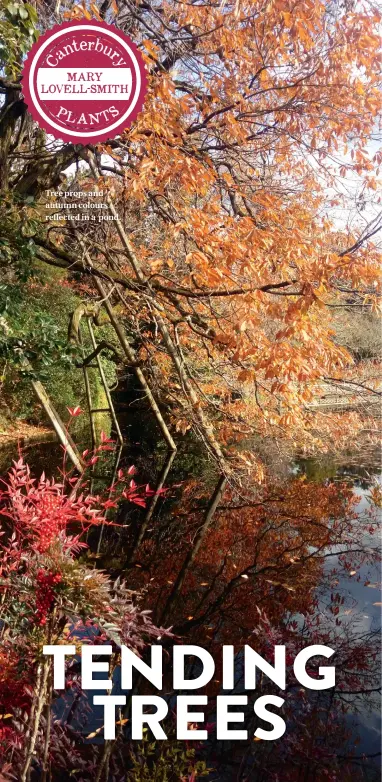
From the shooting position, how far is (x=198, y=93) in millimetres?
3648

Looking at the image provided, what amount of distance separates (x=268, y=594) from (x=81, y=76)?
2.72 m

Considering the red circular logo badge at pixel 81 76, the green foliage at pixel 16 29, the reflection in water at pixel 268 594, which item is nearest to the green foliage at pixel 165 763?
the reflection in water at pixel 268 594

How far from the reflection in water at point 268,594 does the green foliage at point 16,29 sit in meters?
2.63

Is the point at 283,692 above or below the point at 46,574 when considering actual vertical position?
below

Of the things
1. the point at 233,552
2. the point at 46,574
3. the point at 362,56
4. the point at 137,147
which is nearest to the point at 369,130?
the point at 362,56

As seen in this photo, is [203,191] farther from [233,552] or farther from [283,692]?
[283,692]

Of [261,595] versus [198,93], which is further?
[198,93]

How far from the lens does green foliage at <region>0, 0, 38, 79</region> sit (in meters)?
2.93

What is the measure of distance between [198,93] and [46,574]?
10.6ft

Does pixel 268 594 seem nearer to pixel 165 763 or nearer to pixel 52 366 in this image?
pixel 165 763

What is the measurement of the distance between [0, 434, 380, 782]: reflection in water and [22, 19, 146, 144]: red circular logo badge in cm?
223

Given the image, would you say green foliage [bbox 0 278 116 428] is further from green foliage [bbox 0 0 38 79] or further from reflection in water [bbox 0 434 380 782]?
green foliage [bbox 0 0 38 79]

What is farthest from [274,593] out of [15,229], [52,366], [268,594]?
[52,366]

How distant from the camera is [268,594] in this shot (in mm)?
2908
